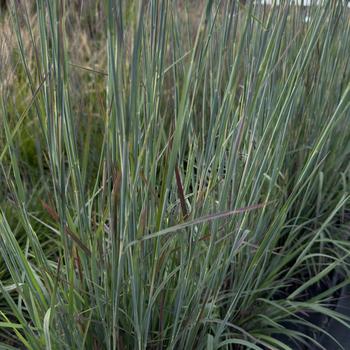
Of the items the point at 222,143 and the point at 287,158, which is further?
the point at 287,158

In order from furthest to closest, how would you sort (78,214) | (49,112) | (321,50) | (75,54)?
(75,54) → (321,50) → (78,214) → (49,112)

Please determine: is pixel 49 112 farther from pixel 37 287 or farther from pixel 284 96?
pixel 284 96

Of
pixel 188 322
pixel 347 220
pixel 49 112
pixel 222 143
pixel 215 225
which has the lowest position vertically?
pixel 347 220

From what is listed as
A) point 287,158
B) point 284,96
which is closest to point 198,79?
point 284,96

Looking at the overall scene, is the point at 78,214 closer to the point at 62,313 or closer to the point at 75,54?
the point at 62,313

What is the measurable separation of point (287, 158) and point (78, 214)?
929 mm

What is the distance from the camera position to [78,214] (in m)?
1.20

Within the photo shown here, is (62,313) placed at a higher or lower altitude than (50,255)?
higher

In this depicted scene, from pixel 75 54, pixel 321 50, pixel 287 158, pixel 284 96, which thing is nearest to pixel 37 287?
pixel 284 96

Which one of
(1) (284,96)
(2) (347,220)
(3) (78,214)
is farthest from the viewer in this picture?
(2) (347,220)

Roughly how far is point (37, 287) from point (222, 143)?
1.55 feet

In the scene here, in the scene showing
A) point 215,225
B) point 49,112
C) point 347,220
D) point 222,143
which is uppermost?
point 49,112

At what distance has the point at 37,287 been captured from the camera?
1.25 m

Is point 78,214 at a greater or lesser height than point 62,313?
greater
